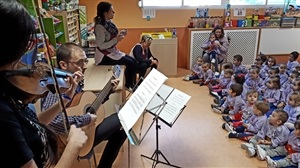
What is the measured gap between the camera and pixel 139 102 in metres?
1.65

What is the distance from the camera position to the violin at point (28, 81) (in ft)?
2.43

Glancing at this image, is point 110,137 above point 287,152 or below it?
above

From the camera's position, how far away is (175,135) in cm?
269

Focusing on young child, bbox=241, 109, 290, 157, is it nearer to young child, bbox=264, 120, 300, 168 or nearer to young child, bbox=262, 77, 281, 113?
young child, bbox=264, 120, 300, 168

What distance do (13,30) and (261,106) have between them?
8.06 feet

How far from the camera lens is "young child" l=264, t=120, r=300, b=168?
2.14 meters

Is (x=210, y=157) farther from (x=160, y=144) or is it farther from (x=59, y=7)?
(x=59, y=7)

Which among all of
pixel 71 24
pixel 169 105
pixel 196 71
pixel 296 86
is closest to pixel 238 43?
pixel 196 71

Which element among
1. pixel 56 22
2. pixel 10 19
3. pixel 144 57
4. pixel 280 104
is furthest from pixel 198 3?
pixel 10 19

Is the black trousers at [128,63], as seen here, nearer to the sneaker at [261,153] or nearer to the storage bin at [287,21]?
the sneaker at [261,153]

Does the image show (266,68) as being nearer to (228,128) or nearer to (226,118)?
(226,118)

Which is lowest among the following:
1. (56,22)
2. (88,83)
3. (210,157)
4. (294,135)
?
(210,157)

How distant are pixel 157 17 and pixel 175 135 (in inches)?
98.5

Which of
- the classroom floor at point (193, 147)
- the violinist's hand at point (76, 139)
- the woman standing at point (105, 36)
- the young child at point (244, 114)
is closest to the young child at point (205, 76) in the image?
the classroom floor at point (193, 147)
